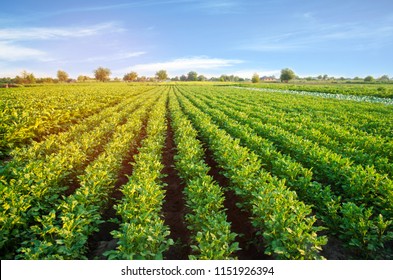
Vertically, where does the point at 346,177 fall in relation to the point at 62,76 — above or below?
below

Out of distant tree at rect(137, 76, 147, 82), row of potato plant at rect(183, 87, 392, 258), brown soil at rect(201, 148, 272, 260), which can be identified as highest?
distant tree at rect(137, 76, 147, 82)

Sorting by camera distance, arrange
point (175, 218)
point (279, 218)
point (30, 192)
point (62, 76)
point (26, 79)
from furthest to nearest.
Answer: point (62, 76)
point (26, 79)
point (175, 218)
point (30, 192)
point (279, 218)

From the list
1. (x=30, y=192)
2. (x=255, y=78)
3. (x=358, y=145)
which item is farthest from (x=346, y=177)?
(x=255, y=78)

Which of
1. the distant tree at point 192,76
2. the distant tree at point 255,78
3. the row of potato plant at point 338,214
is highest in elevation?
the distant tree at point 192,76

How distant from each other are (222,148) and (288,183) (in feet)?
8.06

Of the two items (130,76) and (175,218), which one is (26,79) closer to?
(130,76)

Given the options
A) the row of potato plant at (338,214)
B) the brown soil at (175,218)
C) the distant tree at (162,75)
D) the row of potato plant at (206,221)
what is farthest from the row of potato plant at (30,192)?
the distant tree at (162,75)

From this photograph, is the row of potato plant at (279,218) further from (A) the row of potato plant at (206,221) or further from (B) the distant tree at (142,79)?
(B) the distant tree at (142,79)

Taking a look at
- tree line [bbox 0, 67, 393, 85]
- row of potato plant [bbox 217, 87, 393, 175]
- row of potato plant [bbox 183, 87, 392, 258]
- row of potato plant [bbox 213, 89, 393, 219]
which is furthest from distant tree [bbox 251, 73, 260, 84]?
row of potato plant [bbox 183, 87, 392, 258]

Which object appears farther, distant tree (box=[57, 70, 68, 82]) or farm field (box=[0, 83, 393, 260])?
distant tree (box=[57, 70, 68, 82])

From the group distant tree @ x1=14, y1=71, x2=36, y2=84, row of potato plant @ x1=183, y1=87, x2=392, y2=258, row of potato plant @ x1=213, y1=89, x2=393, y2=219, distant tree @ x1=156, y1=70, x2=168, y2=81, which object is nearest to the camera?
row of potato plant @ x1=183, y1=87, x2=392, y2=258

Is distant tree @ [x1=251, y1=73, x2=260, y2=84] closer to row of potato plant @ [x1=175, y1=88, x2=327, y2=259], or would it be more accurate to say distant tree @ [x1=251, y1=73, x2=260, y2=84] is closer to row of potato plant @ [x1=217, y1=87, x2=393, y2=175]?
row of potato plant @ [x1=217, y1=87, x2=393, y2=175]

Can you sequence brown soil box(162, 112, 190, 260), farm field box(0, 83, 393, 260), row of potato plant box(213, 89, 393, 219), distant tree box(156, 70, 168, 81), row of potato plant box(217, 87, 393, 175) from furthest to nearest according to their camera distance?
1. distant tree box(156, 70, 168, 81)
2. row of potato plant box(217, 87, 393, 175)
3. row of potato plant box(213, 89, 393, 219)
4. brown soil box(162, 112, 190, 260)
5. farm field box(0, 83, 393, 260)

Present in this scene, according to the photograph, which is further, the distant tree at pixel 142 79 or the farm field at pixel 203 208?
the distant tree at pixel 142 79
